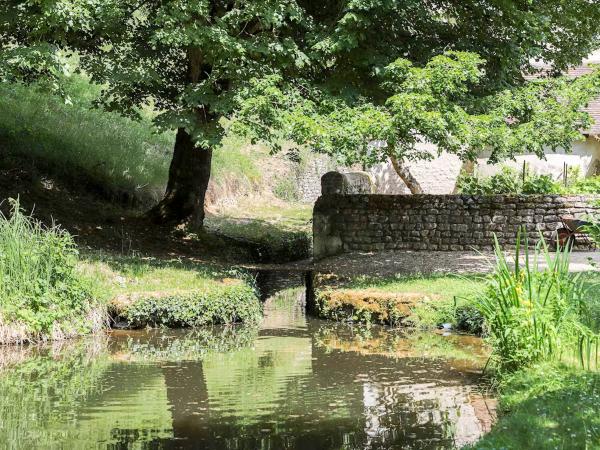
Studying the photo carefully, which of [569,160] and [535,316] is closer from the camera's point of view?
[535,316]

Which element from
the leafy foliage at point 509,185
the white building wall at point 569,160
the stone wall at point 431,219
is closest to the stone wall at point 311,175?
the white building wall at point 569,160

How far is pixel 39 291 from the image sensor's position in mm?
12898

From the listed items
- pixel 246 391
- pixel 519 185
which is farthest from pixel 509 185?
pixel 246 391

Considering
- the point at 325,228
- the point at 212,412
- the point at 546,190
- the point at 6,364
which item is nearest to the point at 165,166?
the point at 325,228

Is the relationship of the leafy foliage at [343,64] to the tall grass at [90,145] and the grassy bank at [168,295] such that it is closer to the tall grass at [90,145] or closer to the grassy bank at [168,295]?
the grassy bank at [168,295]

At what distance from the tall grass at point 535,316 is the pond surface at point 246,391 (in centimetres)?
65

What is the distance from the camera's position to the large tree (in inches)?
596

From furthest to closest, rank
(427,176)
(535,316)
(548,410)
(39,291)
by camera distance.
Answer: (427,176) < (39,291) < (535,316) < (548,410)

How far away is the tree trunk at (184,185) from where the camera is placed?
70.9ft

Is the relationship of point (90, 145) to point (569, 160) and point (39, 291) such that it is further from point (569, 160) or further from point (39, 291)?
point (569, 160)

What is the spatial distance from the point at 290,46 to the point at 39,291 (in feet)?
20.0

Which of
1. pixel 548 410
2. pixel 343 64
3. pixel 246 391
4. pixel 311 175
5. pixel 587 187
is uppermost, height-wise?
pixel 343 64

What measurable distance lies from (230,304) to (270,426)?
6.09 meters

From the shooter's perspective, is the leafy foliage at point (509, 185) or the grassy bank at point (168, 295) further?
the leafy foliage at point (509, 185)
